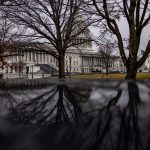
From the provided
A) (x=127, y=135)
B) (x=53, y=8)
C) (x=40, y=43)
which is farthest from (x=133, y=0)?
(x=40, y=43)

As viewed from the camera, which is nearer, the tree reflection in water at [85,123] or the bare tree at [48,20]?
the tree reflection in water at [85,123]

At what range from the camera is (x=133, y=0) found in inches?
324

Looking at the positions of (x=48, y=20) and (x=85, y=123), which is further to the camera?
(x=48, y=20)

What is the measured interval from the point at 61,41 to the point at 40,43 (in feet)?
5.47

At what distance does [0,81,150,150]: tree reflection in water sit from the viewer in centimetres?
134

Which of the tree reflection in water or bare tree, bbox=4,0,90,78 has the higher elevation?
bare tree, bbox=4,0,90,78

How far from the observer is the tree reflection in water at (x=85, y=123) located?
1.34m

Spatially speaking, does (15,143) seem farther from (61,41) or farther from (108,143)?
(61,41)

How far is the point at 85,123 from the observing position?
1.67 m

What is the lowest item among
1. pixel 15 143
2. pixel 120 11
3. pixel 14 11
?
pixel 15 143

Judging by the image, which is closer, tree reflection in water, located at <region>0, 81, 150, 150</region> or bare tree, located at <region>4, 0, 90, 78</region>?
tree reflection in water, located at <region>0, 81, 150, 150</region>

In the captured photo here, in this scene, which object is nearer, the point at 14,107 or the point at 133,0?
the point at 14,107

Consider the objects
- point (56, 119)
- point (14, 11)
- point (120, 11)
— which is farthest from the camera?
point (14, 11)

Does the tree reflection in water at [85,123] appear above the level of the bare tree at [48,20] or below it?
below
